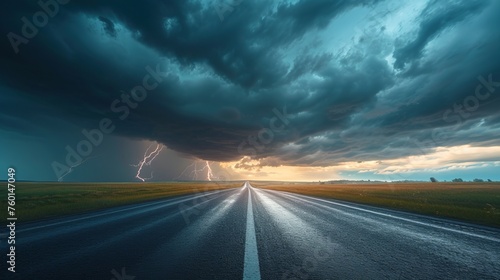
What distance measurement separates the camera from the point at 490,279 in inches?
140

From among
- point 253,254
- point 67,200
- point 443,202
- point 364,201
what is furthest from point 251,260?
point 443,202

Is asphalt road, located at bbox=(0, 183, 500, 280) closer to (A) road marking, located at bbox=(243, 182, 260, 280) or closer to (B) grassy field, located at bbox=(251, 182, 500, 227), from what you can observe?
(A) road marking, located at bbox=(243, 182, 260, 280)

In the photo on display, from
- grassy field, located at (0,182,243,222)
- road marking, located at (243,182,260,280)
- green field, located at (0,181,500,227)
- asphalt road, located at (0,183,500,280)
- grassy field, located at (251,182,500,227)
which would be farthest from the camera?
grassy field, located at (0,182,243,222)

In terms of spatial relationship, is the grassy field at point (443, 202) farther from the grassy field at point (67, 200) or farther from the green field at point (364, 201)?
the grassy field at point (67, 200)

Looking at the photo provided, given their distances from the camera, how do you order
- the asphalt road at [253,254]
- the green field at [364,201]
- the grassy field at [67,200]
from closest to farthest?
1. the asphalt road at [253,254]
2. the green field at [364,201]
3. the grassy field at [67,200]

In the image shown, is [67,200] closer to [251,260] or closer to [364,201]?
[251,260]

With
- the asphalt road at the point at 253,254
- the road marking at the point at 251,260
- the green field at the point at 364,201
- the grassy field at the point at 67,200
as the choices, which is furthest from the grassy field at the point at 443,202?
the grassy field at the point at 67,200

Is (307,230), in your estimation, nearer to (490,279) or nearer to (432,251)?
(432,251)

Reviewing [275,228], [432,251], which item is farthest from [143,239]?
[432,251]

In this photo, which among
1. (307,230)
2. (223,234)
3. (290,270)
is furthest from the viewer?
(307,230)

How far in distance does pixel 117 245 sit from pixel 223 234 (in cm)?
270

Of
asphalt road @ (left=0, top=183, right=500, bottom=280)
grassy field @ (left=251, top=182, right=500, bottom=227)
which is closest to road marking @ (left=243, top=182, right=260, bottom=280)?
asphalt road @ (left=0, top=183, right=500, bottom=280)

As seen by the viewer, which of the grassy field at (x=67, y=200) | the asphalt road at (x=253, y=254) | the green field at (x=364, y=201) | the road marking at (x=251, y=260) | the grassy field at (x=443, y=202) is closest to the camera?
the road marking at (x=251, y=260)

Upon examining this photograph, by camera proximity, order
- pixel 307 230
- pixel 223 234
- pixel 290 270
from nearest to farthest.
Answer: pixel 290 270 → pixel 223 234 → pixel 307 230
